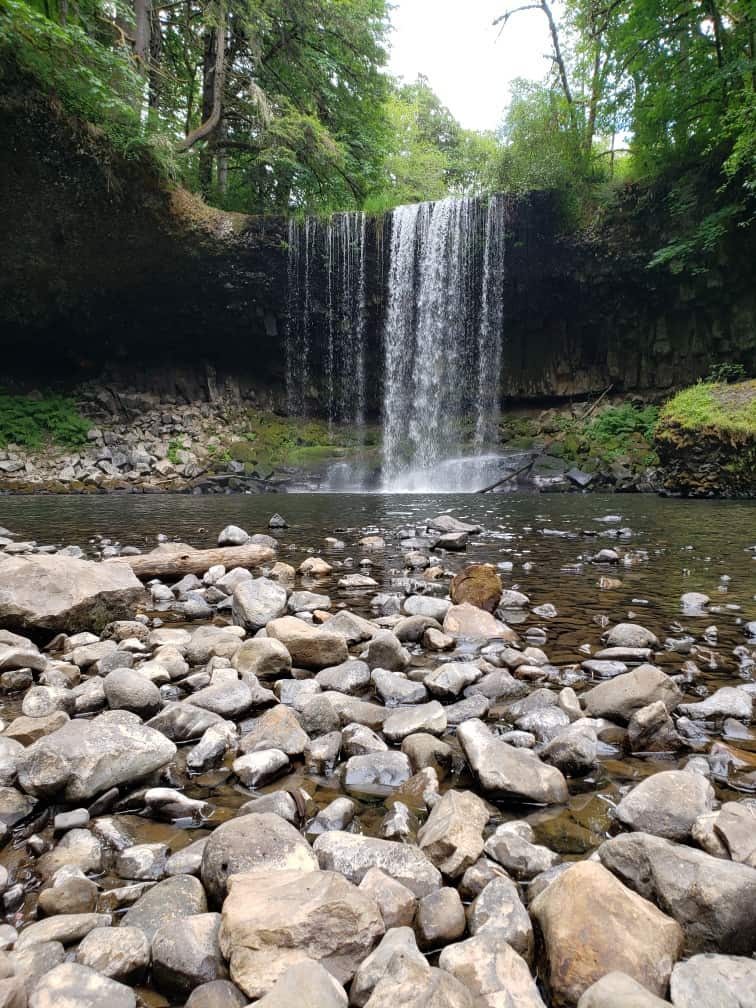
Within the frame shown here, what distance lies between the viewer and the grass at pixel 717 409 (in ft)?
37.3

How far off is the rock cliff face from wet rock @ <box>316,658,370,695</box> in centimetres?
1794

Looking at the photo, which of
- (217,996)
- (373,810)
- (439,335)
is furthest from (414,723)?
(439,335)

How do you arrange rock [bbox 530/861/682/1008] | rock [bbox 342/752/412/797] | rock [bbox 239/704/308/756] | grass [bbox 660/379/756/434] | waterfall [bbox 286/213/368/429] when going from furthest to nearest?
1. waterfall [bbox 286/213/368/429]
2. grass [bbox 660/379/756/434]
3. rock [bbox 239/704/308/756]
4. rock [bbox 342/752/412/797]
5. rock [bbox 530/861/682/1008]

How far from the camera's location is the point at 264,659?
2.45m

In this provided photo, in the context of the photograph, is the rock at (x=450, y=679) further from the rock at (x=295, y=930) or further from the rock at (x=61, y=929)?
the rock at (x=61, y=929)

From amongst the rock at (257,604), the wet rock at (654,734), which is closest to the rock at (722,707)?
the wet rock at (654,734)

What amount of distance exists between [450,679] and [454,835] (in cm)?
96

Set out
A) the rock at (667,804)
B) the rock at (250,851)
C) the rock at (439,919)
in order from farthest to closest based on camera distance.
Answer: the rock at (667,804)
the rock at (250,851)
the rock at (439,919)

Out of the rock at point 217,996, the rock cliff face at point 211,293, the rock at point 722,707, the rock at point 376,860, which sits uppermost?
the rock cliff face at point 211,293

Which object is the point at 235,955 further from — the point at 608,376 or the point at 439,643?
the point at 608,376

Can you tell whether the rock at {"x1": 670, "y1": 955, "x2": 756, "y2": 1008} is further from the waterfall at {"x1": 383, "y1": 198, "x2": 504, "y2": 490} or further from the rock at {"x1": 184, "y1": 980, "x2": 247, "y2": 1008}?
the waterfall at {"x1": 383, "y1": 198, "x2": 504, "y2": 490}

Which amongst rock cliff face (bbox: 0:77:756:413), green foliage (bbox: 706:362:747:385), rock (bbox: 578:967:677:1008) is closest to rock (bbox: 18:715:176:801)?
rock (bbox: 578:967:677:1008)

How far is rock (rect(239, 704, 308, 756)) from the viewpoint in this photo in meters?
1.79

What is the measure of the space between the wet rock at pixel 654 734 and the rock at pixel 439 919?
3.01 ft
